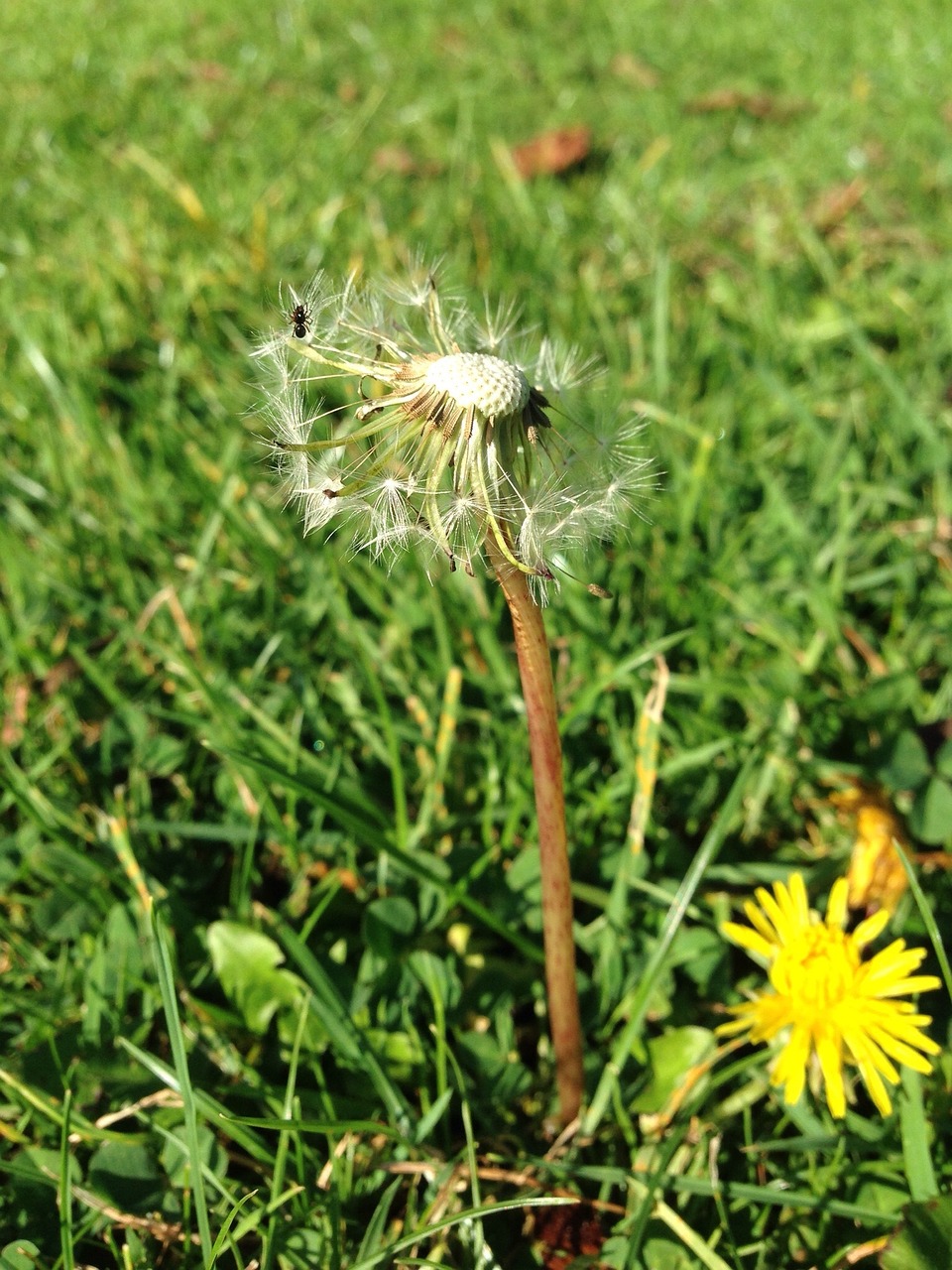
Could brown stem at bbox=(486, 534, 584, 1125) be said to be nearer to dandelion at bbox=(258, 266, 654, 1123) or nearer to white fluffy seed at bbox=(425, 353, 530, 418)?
dandelion at bbox=(258, 266, 654, 1123)

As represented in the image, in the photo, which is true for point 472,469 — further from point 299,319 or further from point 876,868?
point 876,868

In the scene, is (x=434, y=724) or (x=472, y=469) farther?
(x=434, y=724)

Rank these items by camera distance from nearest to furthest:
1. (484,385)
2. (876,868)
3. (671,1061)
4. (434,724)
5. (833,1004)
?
(484,385) < (833,1004) < (671,1061) < (876,868) < (434,724)

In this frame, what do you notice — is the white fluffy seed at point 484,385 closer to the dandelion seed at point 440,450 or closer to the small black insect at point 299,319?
the dandelion seed at point 440,450

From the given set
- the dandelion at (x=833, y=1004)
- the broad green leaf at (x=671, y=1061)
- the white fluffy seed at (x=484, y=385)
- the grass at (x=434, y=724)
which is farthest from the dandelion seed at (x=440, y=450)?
the broad green leaf at (x=671, y=1061)

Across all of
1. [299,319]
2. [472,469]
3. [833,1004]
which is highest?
[299,319]

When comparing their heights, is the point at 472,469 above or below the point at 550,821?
above

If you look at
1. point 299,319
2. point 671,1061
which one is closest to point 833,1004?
point 671,1061

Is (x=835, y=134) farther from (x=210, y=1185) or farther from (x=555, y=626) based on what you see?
(x=210, y=1185)

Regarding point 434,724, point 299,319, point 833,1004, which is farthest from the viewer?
point 434,724
